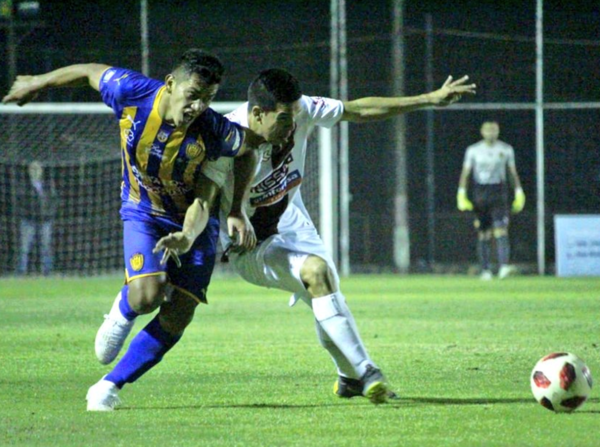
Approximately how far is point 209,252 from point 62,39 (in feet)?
62.2

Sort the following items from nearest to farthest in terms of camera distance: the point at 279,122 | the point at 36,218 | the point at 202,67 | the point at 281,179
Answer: the point at 202,67
the point at 279,122
the point at 281,179
the point at 36,218

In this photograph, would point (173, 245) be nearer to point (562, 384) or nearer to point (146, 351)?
point (146, 351)

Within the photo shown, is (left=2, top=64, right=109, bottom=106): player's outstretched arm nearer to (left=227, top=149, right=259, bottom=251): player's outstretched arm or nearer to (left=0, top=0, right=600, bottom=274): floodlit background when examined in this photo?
(left=227, top=149, right=259, bottom=251): player's outstretched arm

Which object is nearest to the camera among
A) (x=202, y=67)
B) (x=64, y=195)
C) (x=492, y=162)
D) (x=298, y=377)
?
(x=202, y=67)

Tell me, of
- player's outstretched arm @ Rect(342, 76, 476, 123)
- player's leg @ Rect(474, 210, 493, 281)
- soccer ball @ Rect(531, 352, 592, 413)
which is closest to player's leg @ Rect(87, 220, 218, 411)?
player's outstretched arm @ Rect(342, 76, 476, 123)

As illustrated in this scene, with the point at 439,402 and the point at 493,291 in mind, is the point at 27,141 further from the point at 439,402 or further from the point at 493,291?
the point at 439,402

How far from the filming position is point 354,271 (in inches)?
819

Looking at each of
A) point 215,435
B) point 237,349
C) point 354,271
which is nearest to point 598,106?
point 354,271

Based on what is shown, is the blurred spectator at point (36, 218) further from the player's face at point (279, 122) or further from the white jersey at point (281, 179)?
the player's face at point (279, 122)

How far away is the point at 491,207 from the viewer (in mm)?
18266

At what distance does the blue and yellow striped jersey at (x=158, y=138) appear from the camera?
19.9 ft

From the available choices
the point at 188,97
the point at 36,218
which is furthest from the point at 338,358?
the point at 36,218

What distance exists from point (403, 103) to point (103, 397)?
2295 mm

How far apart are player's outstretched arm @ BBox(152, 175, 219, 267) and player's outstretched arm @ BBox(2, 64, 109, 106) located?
2.47ft
